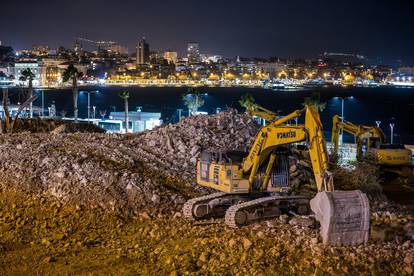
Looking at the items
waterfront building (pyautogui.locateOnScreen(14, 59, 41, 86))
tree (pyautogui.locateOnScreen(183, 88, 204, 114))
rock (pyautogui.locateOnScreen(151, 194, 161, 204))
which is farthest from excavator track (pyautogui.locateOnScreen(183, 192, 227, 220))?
waterfront building (pyautogui.locateOnScreen(14, 59, 41, 86))

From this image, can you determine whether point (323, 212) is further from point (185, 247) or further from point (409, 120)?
point (409, 120)

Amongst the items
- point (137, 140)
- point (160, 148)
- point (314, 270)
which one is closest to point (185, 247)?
point (314, 270)

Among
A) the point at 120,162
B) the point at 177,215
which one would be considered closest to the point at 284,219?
the point at 177,215

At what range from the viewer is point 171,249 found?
10.4m

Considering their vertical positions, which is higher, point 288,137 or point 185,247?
point 288,137

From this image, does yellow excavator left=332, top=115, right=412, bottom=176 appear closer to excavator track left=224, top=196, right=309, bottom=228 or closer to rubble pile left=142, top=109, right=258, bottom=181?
rubble pile left=142, top=109, right=258, bottom=181

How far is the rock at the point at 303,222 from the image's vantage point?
11.0m

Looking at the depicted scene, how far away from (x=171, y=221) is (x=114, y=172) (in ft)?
8.63

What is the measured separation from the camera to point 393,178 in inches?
926

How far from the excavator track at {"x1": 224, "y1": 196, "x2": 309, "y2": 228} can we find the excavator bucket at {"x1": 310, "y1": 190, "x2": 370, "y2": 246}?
1943 mm

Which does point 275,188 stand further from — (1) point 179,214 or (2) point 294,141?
(1) point 179,214

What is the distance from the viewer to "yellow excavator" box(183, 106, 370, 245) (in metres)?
9.91

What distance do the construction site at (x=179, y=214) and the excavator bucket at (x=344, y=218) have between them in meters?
0.02

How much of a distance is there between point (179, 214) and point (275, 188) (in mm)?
2146
